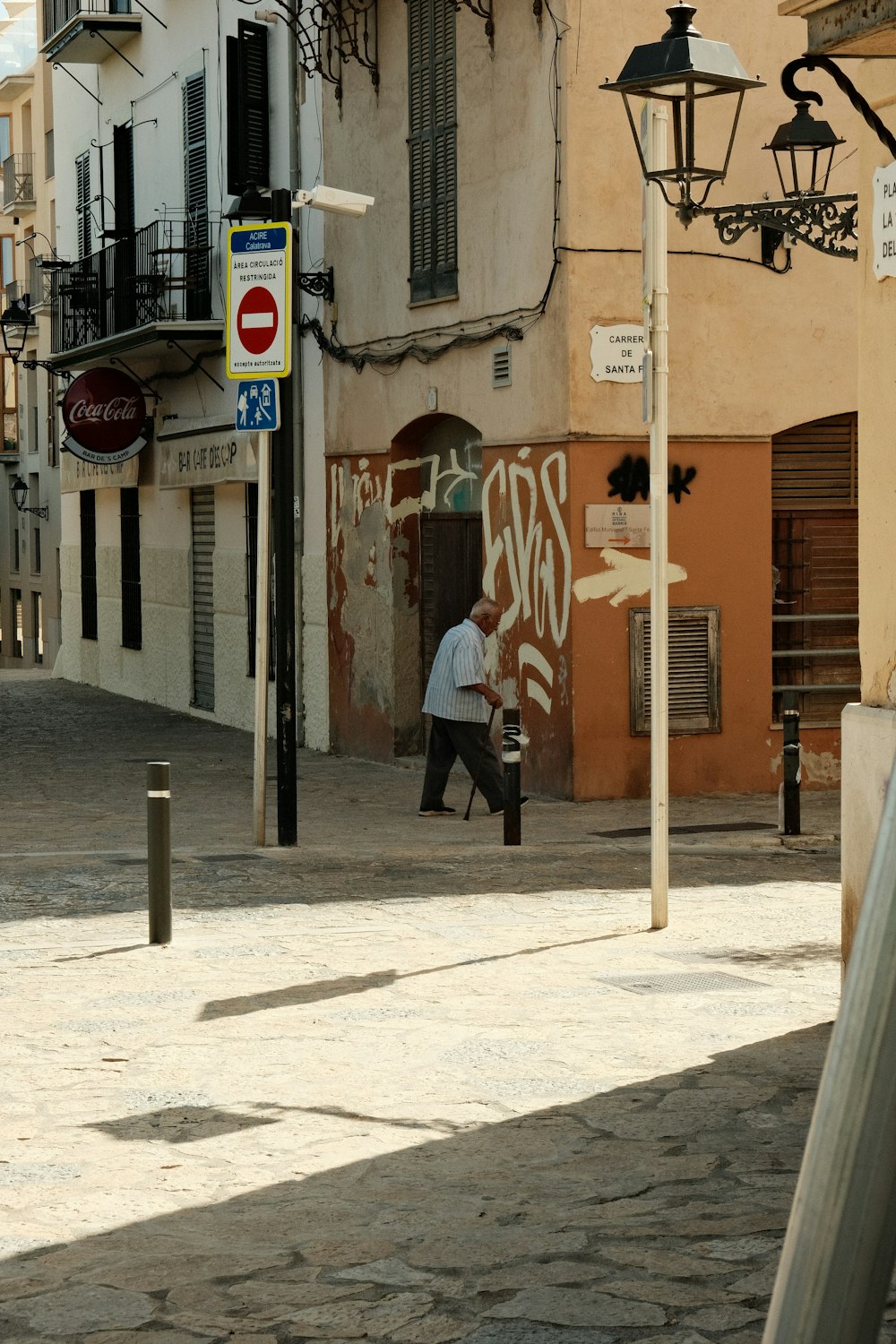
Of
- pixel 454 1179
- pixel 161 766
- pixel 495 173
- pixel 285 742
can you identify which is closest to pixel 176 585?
pixel 495 173

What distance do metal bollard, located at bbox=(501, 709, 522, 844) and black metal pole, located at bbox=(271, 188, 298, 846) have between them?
49.7 inches

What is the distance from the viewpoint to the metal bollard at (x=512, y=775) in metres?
11.7

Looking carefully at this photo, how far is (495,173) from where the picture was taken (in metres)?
15.6

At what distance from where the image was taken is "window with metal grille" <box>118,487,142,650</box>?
26.7 m

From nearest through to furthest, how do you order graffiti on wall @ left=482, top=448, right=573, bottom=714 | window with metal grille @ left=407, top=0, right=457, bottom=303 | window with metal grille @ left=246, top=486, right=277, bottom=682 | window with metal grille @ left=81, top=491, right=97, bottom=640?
1. graffiti on wall @ left=482, top=448, right=573, bottom=714
2. window with metal grille @ left=407, top=0, right=457, bottom=303
3. window with metal grille @ left=246, top=486, right=277, bottom=682
4. window with metal grille @ left=81, top=491, right=97, bottom=640

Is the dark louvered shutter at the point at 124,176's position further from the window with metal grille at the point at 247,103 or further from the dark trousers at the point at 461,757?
the dark trousers at the point at 461,757

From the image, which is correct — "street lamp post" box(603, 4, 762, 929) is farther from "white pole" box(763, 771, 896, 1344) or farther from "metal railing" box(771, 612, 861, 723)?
"white pole" box(763, 771, 896, 1344)

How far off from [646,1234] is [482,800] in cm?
1040

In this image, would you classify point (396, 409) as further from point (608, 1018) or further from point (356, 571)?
point (608, 1018)

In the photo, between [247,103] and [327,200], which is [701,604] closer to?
[327,200]

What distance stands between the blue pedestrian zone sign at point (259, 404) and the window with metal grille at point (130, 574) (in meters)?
15.1

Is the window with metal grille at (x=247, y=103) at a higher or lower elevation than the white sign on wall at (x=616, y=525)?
higher

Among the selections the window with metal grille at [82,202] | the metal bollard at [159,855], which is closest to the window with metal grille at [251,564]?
the window with metal grille at [82,202]

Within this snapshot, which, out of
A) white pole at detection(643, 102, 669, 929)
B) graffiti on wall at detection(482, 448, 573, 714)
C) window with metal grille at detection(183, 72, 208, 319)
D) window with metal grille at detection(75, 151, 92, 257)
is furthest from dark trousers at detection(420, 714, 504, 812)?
window with metal grille at detection(75, 151, 92, 257)
